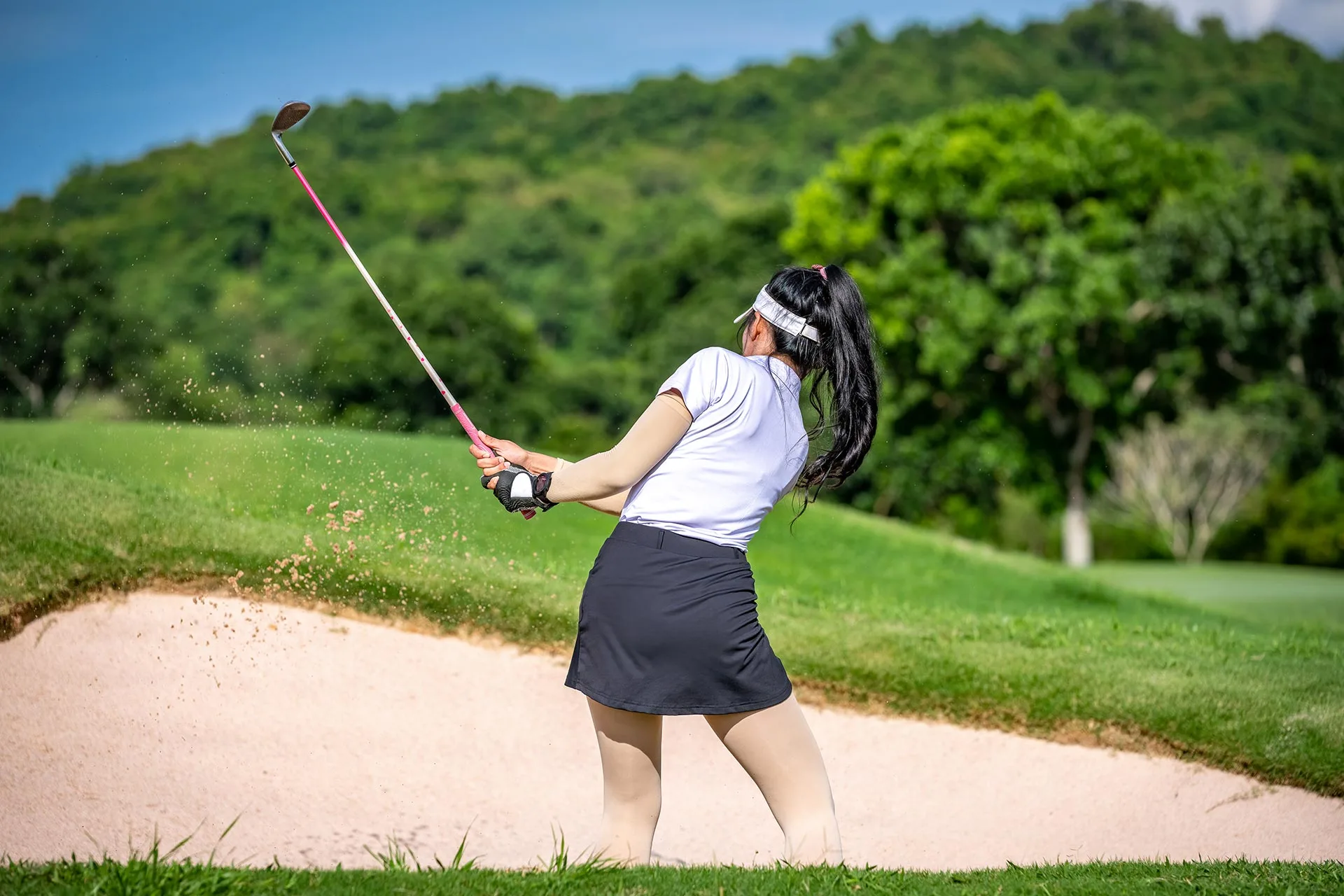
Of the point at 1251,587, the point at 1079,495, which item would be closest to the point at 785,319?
the point at 1251,587

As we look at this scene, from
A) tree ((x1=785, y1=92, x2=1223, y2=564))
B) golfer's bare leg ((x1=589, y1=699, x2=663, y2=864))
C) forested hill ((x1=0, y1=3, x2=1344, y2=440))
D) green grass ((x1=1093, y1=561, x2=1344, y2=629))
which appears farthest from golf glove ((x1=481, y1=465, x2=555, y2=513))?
tree ((x1=785, y1=92, x2=1223, y2=564))

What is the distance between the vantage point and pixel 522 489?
14.5ft

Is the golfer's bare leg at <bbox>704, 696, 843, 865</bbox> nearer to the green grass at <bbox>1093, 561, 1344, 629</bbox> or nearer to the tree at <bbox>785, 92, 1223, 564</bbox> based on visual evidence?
the green grass at <bbox>1093, 561, 1344, 629</bbox>

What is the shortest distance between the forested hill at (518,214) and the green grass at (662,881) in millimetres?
21049

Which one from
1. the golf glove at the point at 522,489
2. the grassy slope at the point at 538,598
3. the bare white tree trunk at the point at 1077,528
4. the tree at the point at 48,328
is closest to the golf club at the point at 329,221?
the golf glove at the point at 522,489

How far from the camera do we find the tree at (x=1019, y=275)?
30.7m

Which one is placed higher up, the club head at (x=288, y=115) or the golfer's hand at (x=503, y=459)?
the club head at (x=288, y=115)

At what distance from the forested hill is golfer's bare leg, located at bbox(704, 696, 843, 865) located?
21.9 metres

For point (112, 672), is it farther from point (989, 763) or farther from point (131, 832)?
point (989, 763)

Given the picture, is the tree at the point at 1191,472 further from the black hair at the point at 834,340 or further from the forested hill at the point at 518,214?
the black hair at the point at 834,340

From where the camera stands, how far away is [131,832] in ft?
19.6

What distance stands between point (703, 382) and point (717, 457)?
0.85 feet

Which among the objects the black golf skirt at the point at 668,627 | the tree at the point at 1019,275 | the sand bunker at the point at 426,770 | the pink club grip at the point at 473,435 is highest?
the tree at the point at 1019,275

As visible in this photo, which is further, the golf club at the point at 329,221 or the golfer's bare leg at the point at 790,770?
the golf club at the point at 329,221
